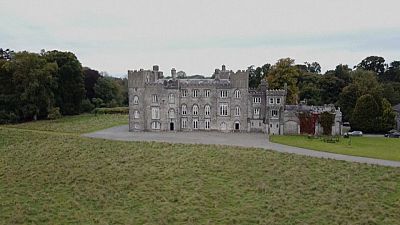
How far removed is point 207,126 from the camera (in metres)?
49.4

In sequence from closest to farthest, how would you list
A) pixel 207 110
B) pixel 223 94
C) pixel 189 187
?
pixel 189 187, pixel 223 94, pixel 207 110

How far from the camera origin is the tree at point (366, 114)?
48.4 meters

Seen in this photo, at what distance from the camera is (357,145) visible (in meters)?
37.9

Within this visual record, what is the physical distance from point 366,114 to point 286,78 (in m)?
13.0

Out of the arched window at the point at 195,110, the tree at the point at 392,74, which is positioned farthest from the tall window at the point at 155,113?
the tree at the point at 392,74

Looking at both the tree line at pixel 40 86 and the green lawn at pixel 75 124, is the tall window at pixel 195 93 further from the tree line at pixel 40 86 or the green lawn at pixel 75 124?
the tree line at pixel 40 86

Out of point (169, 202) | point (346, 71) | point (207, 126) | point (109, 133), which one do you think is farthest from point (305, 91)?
point (169, 202)

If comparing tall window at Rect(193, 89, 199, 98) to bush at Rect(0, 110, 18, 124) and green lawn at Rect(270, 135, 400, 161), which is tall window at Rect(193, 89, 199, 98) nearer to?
green lawn at Rect(270, 135, 400, 161)

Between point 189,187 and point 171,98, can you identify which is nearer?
point 189,187

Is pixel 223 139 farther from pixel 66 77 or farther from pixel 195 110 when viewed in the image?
pixel 66 77

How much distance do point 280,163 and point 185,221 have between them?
1230cm

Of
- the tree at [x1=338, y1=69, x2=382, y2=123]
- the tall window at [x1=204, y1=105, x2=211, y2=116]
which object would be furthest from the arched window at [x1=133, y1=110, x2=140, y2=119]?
the tree at [x1=338, y1=69, x2=382, y2=123]

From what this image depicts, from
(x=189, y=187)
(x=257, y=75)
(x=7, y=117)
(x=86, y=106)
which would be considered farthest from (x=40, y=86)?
(x=189, y=187)

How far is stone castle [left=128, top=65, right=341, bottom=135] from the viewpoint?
4878 centimetres
